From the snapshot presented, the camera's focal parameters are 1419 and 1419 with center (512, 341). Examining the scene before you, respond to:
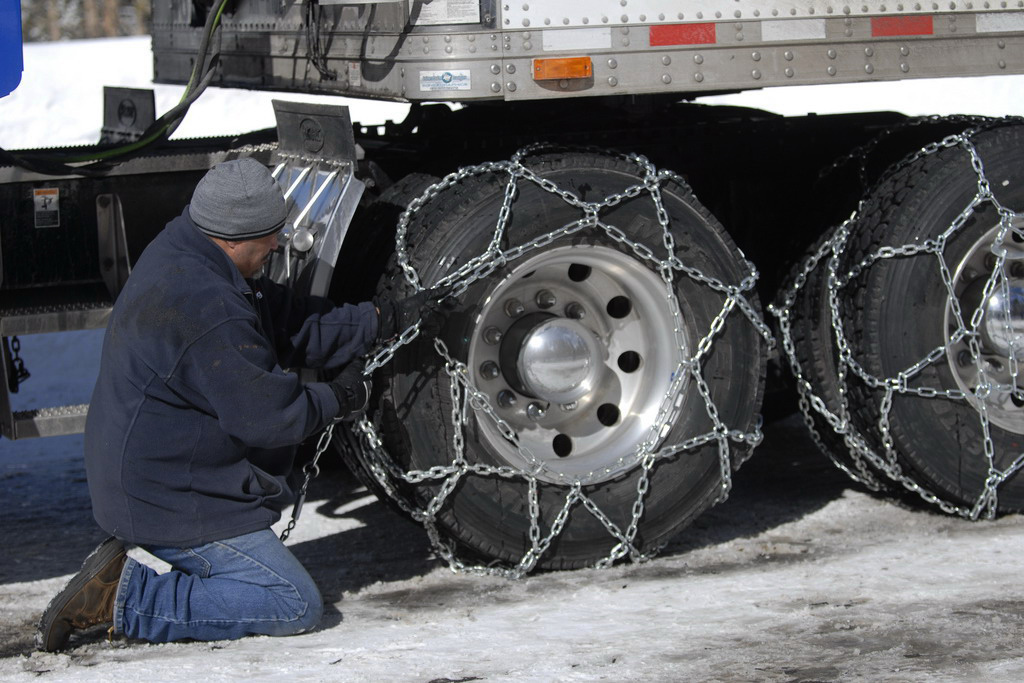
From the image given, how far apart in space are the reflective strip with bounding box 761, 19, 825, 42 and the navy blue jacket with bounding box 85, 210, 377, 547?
70.4 inches

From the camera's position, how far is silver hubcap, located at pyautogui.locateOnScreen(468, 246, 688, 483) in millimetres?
4570

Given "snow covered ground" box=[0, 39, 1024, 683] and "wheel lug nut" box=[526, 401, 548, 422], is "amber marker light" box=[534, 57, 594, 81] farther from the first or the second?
"snow covered ground" box=[0, 39, 1024, 683]

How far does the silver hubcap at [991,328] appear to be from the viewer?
4.93 meters

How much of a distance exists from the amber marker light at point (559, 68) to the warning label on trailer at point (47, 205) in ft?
5.23

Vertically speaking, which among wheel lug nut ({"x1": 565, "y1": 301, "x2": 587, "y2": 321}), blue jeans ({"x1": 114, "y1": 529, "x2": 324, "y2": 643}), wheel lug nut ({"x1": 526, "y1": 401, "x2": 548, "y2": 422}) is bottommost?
blue jeans ({"x1": 114, "y1": 529, "x2": 324, "y2": 643})

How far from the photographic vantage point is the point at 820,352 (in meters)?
5.00

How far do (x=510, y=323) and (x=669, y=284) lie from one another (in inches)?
Answer: 21.2

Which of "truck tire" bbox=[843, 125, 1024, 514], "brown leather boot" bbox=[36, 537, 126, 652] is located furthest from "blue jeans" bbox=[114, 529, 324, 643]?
"truck tire" bbox=[843, 125, 1024, 514]

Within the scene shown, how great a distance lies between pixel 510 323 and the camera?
4.71 metres

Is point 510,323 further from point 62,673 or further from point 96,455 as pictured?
point 62,673

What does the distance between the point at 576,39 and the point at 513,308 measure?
2.98ft

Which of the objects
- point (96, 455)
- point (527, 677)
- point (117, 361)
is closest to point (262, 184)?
point (117, 361)

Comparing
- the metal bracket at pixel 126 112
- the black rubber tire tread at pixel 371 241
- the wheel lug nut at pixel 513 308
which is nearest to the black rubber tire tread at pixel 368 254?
the black rubber tire tread at pixel 371 241

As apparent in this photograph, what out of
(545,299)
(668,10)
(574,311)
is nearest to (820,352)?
(574,311)
